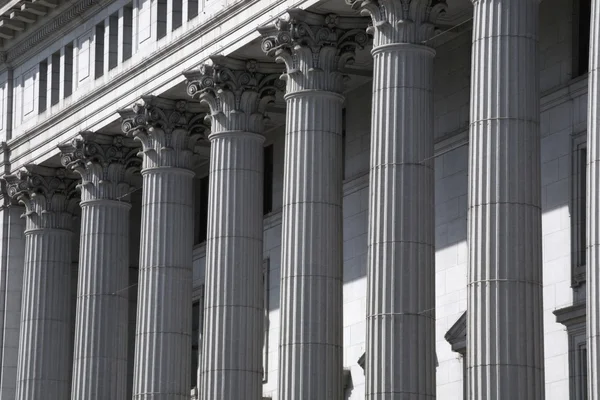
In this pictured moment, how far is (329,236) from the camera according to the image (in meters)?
52.2

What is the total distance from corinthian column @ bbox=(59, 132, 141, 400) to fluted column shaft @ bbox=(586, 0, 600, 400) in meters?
26.3

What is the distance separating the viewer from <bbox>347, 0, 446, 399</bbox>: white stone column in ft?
154

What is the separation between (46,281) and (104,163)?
6093mm

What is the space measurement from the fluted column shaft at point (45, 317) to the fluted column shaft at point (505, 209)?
27.4 metres

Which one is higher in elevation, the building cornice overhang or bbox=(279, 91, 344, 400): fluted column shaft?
the building cornice overhang

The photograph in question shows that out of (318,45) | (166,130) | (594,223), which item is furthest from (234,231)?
(594,223)

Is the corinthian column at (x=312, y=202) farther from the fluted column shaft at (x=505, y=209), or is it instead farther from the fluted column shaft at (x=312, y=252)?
the fluted column shaft at (x=505, y=209)

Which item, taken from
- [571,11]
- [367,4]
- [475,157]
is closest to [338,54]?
[367,4]

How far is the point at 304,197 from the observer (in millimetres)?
52500

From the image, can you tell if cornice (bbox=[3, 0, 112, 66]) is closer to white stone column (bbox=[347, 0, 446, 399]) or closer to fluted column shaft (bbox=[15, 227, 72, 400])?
fluted column shaft (bbox=[15, 227, 72, 400])

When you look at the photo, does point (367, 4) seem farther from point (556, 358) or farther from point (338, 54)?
point (556, 358)

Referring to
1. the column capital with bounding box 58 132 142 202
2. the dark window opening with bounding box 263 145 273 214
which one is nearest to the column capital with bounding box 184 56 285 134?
the column capital with bounding box 58 132 142 202

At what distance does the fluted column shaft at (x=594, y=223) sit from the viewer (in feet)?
131

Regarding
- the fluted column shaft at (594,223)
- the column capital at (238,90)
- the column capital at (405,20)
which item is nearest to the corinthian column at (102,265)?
the column capital at (238,90)
